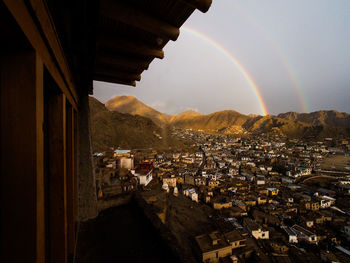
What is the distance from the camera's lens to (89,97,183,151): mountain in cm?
3575

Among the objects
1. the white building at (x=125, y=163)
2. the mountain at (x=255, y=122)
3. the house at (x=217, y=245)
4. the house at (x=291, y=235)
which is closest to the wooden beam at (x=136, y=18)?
the house at (x=217, y=245)

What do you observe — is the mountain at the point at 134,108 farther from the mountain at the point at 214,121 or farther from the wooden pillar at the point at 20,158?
the wooden pillar at the point at 20,158

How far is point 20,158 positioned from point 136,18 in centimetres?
113

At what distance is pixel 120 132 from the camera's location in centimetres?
4009

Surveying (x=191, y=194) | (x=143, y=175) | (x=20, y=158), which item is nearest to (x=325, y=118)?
(x=191, y=194)

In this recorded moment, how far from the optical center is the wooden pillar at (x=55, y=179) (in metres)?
1.15

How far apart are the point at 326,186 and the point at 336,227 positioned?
12.0m

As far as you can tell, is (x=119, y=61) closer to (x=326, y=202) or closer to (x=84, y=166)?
(x=84, y=166)

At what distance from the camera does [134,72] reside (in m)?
2.64

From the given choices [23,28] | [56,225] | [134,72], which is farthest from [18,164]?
[134,72]

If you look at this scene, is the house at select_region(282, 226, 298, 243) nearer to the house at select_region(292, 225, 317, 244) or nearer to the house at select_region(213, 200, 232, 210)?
the house at select_region(292, 225, 317, 244)

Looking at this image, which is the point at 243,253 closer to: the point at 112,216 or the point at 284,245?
the point at 284,245

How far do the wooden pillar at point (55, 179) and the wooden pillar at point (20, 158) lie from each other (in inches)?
23.9

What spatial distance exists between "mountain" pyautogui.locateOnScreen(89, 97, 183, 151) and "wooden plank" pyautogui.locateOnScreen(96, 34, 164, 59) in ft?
106
